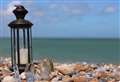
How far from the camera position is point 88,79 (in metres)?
9.72

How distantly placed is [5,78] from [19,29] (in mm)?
1002

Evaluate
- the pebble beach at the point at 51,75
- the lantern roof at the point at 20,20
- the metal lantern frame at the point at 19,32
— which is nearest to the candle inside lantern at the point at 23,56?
the metal lantern frame at the point at 19,32

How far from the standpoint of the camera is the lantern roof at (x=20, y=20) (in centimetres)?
953

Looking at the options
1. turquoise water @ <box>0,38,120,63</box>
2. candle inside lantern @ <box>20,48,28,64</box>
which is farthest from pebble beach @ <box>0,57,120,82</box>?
turquoise water @ <box>0,38,120,63</box>

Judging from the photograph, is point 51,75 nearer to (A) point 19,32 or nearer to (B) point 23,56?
(B) point 23,56

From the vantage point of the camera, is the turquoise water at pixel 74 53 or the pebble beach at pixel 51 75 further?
the turquoise water at pixel 74 53

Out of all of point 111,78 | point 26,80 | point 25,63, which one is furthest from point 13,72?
point 111,78

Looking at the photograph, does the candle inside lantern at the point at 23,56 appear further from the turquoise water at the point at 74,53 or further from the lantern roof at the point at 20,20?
the turquoise water at the point at 74,53

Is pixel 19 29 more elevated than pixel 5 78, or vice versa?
pixel 19 29

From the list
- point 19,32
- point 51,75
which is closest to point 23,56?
point 19,32

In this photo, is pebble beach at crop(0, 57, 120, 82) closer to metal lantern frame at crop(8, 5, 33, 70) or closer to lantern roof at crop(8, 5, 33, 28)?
metal lantern frame at crop(8, 5, 33, 70)

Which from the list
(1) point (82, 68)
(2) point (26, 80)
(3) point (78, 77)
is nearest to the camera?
(2) point (26, 80)

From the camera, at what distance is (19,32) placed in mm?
9609

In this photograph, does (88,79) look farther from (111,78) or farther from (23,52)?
(23,52)
